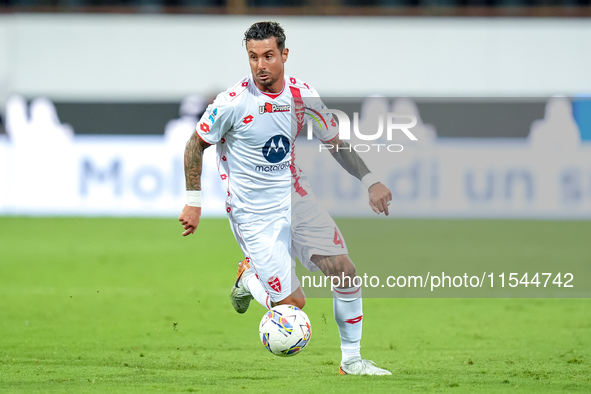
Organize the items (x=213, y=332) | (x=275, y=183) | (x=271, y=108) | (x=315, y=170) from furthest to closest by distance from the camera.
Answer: (x=315, y=170)
(x=213, y=332)
(x=275, y=183)
(x=271, y=108)

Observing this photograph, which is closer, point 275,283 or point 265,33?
point 265,33

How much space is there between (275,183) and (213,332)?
2558mm

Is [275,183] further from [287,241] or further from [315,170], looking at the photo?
[315,170]

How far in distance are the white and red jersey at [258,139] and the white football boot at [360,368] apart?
1117mm

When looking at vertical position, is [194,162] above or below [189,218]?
above

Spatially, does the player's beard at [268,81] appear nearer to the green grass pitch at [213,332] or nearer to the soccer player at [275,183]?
the soccer player at [275,183]

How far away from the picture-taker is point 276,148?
20.1ft

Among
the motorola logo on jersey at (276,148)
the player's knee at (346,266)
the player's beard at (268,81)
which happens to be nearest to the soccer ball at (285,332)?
the player's knee at (346,266)

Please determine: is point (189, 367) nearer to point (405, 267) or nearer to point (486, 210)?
point (405, 267)

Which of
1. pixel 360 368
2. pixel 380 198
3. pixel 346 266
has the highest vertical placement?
pixel 380 198

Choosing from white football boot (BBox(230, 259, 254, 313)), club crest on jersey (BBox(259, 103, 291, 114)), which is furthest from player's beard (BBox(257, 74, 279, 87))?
white football boot (BBox(230, 259, 254, 313))

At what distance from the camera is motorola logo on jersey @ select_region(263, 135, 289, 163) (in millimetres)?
6105

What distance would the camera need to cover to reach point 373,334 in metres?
8.24

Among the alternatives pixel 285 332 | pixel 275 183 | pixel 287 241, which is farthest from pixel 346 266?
pixel 275 183
